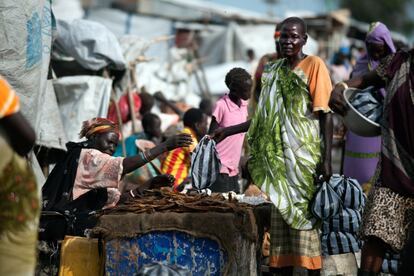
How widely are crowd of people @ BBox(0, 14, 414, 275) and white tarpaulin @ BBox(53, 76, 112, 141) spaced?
271 cm

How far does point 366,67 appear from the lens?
934cm

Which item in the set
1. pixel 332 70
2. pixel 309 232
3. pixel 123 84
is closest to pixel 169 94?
pixel 332 70

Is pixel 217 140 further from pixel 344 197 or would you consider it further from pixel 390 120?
pixel 390 120

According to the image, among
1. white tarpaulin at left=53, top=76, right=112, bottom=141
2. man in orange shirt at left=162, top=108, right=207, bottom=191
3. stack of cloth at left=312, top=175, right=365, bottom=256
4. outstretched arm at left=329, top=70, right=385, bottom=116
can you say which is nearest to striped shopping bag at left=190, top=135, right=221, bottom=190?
stack of cloth at left=312, top=175, right=365, bottom=256

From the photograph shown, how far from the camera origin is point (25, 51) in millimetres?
7809

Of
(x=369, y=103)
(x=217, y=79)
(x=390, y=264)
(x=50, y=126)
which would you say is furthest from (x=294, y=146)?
(x=217, y=79)

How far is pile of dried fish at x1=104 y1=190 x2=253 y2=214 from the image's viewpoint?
619 centimetres

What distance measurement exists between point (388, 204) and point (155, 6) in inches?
804

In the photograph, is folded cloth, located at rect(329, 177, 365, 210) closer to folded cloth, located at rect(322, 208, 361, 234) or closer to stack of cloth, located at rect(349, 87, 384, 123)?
folded cloth, located at rect(322, 208, 361, 234)

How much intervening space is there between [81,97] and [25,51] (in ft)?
8.73

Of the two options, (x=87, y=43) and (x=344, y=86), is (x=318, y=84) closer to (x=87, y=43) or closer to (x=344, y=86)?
(x=344, y=86)

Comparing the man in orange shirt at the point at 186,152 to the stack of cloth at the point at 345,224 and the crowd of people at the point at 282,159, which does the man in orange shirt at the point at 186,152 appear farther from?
the stack of cloth at the point at 345,224

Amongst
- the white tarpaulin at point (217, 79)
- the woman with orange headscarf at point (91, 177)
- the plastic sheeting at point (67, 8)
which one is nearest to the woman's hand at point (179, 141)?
the woman with orange headscarf at point (91, 177)

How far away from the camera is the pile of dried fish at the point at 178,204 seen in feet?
20.3
